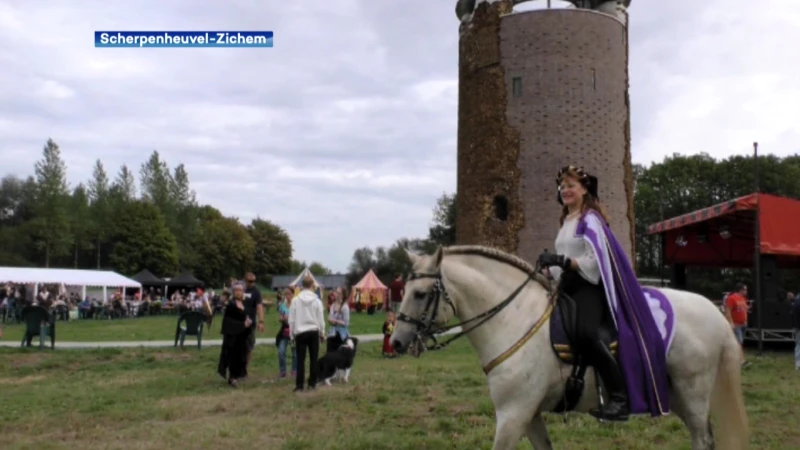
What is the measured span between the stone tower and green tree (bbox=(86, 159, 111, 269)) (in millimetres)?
64875

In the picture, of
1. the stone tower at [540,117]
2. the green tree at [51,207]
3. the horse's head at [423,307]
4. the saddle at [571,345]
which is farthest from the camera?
the green tree at [51,207]

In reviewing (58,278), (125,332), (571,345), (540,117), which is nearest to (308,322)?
(571,345)

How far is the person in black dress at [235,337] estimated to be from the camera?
43.0 ft

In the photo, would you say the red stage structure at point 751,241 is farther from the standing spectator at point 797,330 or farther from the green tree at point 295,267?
the green tree at point 295,267

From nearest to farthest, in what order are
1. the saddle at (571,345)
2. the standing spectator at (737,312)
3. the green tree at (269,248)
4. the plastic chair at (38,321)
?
1. the saddle at (571,345)
2. the standing spectator at (737,312)
3. the plastic chair at (38,321)
4. the green tree at (269,248)

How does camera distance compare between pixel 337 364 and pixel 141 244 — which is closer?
pixel 337 364

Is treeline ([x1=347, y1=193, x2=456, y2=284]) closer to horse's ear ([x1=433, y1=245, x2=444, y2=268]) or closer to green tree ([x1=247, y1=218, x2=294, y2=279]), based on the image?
green tree ([x1=247, y1=218, x2=294, y2=279])

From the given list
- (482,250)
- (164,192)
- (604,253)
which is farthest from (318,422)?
(164,192)

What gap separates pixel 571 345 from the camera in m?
5.39

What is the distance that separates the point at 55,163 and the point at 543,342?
82.8 metres

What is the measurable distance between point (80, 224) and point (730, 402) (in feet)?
279

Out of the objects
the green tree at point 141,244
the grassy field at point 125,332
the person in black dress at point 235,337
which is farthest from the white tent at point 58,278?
the green tree at point 141,244

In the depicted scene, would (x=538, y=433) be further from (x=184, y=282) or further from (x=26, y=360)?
(x=184, y=282)

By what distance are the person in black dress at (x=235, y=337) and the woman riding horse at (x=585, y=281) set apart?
8364 millimetres
